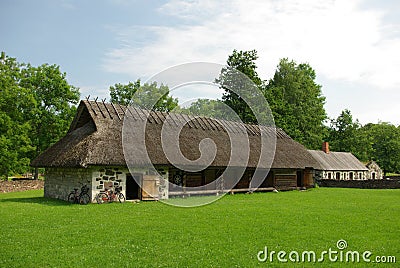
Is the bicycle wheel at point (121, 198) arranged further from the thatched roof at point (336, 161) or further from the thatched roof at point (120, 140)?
the thatched roof at point (336, 161)

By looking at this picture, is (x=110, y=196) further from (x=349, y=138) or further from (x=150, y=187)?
(x=349, y=138)

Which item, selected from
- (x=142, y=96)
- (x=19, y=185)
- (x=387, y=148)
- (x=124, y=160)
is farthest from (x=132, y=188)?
(x=387, y=148)

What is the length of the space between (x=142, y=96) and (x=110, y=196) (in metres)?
22.9

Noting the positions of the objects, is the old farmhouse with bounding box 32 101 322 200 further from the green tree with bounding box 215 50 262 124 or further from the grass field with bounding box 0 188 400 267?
the green tree with bounding box 215 50 262 124

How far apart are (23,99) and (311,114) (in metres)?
35.5

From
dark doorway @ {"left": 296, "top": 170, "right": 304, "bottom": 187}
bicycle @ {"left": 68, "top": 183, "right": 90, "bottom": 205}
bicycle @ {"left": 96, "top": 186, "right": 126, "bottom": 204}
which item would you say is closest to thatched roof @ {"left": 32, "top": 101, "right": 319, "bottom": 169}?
bicycle @ {"left": 68, "top": 183, "right": 90, "bottom": 205}

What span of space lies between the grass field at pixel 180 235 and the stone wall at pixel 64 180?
3.17 meters

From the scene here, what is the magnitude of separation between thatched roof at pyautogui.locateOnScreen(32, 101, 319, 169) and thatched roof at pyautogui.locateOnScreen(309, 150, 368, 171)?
575 inches

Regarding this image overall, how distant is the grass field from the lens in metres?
7.78

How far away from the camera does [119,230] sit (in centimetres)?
1082

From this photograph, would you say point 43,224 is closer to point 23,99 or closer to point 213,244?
point 213,244

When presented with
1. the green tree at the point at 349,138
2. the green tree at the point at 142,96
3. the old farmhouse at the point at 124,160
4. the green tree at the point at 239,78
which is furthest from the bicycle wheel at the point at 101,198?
the green tree at the point at 349,138

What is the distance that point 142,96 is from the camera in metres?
40.3

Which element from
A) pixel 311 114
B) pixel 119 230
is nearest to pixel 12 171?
pixel 119 230
